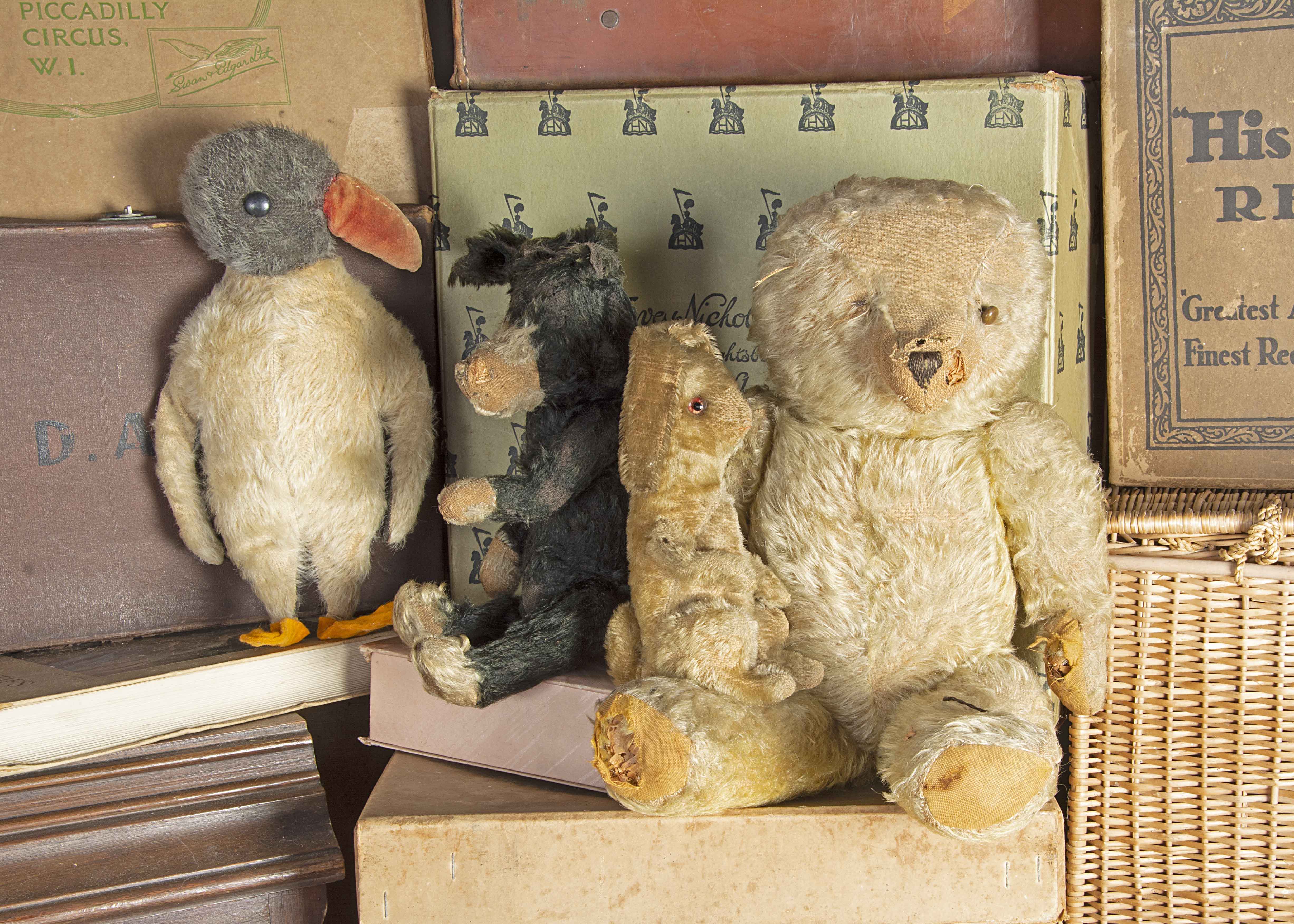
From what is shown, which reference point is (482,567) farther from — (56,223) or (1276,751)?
(1276,751)

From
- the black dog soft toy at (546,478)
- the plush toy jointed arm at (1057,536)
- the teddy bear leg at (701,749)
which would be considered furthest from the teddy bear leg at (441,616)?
the plush toy jointed arm at (1057,536)

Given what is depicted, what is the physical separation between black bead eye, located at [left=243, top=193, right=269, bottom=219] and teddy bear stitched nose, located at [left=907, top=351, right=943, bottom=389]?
589 millimetres

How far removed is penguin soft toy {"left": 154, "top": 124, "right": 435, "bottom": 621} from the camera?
0.87 metres

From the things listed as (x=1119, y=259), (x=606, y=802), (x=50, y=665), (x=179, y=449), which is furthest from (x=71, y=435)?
(x=1119, y=259)

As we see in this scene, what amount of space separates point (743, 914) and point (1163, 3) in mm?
890

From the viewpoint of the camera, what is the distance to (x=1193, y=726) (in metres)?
0.90

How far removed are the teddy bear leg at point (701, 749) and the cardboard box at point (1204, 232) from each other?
48cm

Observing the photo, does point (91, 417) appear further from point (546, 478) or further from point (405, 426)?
point (546, 478)

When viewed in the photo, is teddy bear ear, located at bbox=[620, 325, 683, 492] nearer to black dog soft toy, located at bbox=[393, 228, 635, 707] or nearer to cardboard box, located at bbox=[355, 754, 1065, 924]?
black dog soft toy, located at bbox=[393, 228, 635, 707]

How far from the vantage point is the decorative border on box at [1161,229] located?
891mm

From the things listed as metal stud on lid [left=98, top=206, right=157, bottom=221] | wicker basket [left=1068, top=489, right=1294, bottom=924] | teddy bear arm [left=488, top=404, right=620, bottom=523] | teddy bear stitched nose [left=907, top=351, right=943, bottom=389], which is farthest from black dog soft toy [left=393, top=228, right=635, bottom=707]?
wicker basket [left=1068, top=489, right=1294, bottom=924]

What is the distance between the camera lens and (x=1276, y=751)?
0.88 m

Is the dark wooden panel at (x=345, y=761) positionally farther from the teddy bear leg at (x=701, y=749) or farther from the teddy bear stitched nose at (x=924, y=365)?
the teddy bear stitched nose at (x=924, y=365)

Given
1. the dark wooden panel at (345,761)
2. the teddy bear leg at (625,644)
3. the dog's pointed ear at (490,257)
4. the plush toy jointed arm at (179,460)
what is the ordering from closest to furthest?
the teddy bear leg at (625,644)
the dog's pointed ear at (490,257)
the plush toy jointed arm at (179,460)
the dark wooden panel at (345,761)
